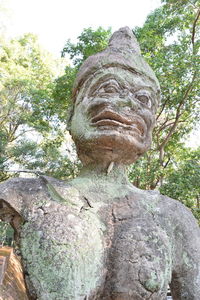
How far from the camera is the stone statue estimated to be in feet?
5.09

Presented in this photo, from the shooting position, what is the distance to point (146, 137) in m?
2.12

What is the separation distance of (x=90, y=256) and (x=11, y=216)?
513mm

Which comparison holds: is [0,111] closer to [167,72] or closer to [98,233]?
[167,72]

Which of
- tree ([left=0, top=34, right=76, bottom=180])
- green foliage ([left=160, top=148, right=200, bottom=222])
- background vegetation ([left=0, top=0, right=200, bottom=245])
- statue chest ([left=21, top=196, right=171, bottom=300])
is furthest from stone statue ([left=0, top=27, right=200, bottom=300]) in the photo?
tree ([left=0, top=34, right=76, bottom=180])

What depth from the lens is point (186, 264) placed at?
1.80m

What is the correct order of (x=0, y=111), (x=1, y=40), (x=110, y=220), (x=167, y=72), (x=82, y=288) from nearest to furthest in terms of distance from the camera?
(x=82, y=288) → (x=110, y=220) → (x=167, y=72) → (x=0, y=111) → (x=1, y=40)

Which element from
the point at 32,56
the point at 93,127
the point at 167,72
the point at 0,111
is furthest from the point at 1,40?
the point at 93,127

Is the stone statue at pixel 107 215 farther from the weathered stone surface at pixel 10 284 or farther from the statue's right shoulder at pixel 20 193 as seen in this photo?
the weathered stone surface at pixel 10 284

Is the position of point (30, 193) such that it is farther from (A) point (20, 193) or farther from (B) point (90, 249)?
(B) point (90, 249)

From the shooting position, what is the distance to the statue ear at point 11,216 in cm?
173

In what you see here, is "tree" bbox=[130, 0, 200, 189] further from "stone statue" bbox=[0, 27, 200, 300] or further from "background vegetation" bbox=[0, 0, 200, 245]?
"stone statue" bbox=[0, 27, 200, 300]

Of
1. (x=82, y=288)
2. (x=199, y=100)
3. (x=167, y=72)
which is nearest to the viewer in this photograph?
(x=82, y=288)

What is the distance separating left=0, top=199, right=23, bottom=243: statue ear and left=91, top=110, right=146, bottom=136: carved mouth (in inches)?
28.1

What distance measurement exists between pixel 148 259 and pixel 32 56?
17203mm
